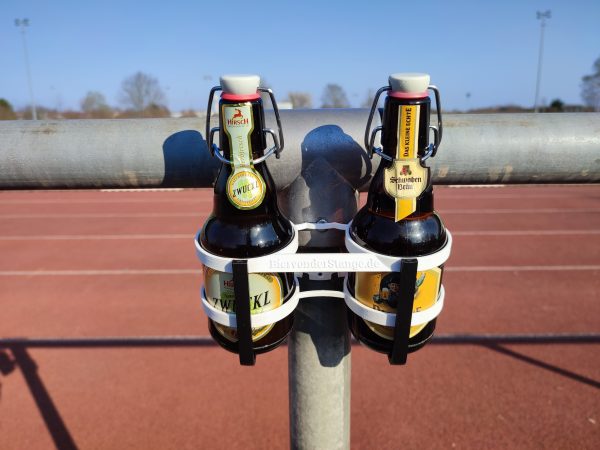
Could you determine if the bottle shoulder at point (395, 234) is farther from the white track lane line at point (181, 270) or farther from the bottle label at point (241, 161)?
the white track lane line at point (181, 270)

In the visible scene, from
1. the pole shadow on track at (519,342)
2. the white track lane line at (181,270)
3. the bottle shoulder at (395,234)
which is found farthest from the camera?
the white track lane line at (181,270)

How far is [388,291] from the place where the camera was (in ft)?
2.75

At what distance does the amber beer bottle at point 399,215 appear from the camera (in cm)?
78

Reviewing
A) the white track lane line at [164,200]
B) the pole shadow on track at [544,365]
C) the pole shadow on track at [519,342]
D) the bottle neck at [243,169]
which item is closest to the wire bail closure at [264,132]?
the bottle neck at [243,169]

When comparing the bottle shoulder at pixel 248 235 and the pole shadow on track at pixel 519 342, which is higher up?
the bottle shoulder at pixel 248 235

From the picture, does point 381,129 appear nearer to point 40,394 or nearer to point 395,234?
point 395,234

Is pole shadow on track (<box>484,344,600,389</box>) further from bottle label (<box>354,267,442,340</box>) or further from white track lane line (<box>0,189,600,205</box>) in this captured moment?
white track lane line (<box>0,189,600,205</box>)

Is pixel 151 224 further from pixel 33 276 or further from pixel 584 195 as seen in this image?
pixel 584 195

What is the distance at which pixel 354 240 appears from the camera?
0.86m

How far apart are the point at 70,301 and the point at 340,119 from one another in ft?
22.2

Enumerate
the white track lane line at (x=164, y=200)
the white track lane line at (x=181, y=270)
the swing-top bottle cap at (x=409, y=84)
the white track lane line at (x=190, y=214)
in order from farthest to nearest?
the white track lane line at (x=164, y=200) → the white track lane line at (x=190, y=214) → the white track lane line at (x=181, y=270) → the swing-top bottle cap at (x=409, y=84)

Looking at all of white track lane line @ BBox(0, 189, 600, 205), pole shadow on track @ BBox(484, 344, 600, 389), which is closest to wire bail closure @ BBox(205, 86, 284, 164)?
pole shadow on track @ BBox(484, 344, 600, 389)

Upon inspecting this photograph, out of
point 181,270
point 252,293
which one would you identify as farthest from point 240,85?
point 181,270

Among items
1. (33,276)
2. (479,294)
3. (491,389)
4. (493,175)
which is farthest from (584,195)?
(493,175)
